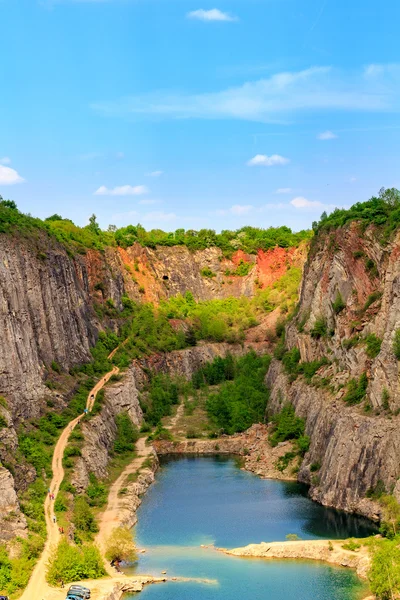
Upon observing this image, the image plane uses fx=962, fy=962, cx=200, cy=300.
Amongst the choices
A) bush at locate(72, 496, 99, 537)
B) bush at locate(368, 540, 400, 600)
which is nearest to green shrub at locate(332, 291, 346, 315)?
bush at locate(72, 496, 99, 537)

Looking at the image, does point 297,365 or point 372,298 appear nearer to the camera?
point 372,298

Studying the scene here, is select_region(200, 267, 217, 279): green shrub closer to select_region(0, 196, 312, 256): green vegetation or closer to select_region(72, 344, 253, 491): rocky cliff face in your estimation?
select_region(0, 196, 312, 256): green vegetation

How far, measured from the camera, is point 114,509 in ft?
265

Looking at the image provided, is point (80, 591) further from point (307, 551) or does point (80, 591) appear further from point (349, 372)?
point (349, 372)

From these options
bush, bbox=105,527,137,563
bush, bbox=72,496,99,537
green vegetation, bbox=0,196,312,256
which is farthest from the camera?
green vegetation, bbox=0,196,312,256

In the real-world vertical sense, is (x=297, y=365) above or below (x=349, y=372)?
below

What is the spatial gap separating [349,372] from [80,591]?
4086cm

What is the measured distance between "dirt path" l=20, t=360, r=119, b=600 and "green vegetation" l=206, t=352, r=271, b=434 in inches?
731

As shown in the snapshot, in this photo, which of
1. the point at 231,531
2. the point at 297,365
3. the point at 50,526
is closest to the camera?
the point at 50,526

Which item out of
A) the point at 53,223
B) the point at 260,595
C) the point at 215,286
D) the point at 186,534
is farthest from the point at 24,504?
the point at 215,286

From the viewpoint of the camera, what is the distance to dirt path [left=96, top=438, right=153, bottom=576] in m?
72.7

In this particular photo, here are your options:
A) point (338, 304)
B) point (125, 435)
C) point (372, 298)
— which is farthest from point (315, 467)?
point (125, 435)

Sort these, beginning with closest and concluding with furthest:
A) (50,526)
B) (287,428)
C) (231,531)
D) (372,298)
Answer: (50,526) < (231,531) < (372,298) < (287,428)

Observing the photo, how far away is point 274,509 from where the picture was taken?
267ft
